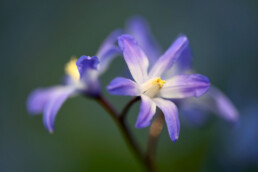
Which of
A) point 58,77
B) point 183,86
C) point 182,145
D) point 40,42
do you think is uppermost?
point 40,42

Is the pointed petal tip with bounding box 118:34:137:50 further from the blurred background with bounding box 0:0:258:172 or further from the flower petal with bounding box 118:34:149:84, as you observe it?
the blurred background with bounding box 0:0:258:172

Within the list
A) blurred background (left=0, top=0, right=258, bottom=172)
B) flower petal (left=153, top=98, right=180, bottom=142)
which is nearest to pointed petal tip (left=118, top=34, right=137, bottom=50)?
flower petal (left=153, top=98, right=180, bottom=142)

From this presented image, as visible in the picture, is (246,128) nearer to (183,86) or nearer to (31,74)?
(183,86)

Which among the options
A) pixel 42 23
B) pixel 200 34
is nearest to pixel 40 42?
pixel 42 23

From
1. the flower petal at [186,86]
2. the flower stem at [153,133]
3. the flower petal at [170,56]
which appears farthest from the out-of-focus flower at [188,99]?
the flower stem at [153,133]

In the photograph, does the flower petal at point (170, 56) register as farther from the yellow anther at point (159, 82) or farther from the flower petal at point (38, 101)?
the flower petal at point (38, 101)

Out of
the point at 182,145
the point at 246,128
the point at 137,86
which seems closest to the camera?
the point at 137,86
